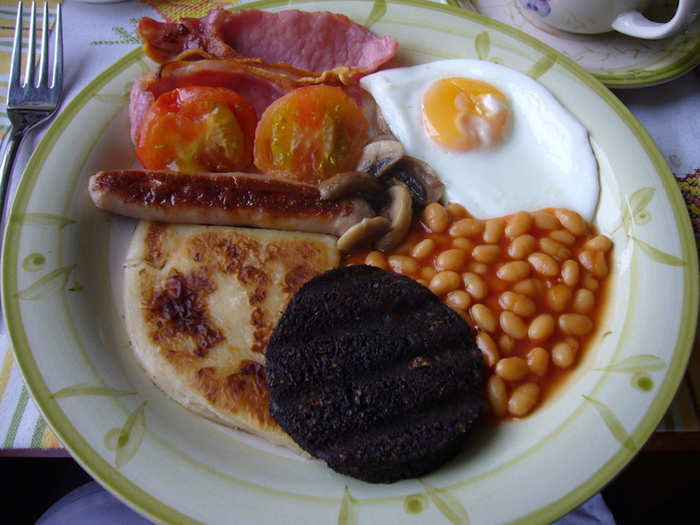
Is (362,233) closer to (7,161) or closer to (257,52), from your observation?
(257,52)

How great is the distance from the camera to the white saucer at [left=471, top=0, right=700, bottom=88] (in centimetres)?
237

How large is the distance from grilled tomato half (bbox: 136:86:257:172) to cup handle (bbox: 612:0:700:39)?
1718 millimetres

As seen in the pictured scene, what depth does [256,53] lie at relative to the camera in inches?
93.1

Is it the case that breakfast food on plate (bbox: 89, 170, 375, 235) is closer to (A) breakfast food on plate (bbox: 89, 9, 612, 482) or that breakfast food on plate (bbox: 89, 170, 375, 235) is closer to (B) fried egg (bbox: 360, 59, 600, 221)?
(A) breakfast food on plate (bbox: 89, 9, 612, 482)

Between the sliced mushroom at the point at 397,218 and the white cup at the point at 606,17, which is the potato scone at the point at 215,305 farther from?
the white cup at the point at 606,17

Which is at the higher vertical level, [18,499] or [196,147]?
[196,147]

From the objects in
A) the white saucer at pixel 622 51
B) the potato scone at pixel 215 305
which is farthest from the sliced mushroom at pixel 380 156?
the white saucer at pixel 622 51

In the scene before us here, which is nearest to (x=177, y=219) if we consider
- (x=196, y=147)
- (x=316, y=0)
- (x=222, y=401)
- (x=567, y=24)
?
(x=196, y=147)

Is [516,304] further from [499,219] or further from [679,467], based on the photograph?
[679,467]

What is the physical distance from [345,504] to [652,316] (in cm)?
106

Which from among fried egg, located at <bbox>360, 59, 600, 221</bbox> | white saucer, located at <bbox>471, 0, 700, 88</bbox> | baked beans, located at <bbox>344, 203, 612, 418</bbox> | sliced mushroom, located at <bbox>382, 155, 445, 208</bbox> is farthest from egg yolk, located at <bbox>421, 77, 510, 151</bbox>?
white saucer, located at <bbox>471, 0, 700, 88</bbox>

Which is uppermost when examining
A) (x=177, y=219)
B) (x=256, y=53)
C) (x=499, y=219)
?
(x=256, y=53)

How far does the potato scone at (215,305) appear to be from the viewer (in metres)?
1.58

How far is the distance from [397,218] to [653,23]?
4.92ft
